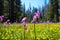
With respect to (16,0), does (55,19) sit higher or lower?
lower

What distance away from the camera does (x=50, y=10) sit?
2200 inches

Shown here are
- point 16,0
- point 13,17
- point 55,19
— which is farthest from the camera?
point 55,19

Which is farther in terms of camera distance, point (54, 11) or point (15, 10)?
point (54, 11)

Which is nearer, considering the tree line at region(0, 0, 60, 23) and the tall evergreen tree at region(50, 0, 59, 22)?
the tree line at region(0, 0, 60, 23)

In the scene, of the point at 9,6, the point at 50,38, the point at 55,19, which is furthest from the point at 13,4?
the point at 50,38

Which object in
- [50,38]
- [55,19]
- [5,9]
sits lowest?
[55,19]

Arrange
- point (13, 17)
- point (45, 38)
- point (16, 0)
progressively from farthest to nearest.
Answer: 1. point (16, 0)
2. point (13, 17)
3. point (45, 38)

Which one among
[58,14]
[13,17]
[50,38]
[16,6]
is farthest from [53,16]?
[50,38]

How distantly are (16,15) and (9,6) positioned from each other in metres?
2.54

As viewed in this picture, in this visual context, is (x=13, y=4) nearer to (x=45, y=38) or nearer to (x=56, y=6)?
(x=56, y=6)

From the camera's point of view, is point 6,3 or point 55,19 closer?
point 6,3

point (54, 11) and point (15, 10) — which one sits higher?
point (15, 10)

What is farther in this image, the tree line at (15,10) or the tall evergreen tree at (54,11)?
the tall evergreen tree at (54,11)

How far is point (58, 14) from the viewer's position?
184 feet
